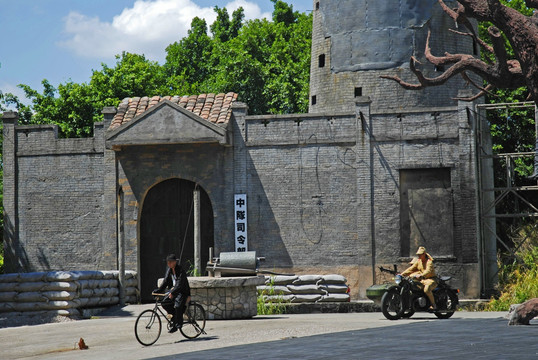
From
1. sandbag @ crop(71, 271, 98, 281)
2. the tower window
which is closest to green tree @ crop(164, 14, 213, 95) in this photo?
the tower window

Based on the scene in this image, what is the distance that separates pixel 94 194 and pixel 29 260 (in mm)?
3061

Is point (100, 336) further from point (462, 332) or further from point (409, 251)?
point (409, 251)

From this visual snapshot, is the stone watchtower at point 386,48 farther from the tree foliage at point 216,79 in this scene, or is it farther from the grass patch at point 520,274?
the tree foliage at point 216,79

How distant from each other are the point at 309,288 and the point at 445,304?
227 inches

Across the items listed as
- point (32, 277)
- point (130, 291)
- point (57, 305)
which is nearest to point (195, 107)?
point (130, 291)

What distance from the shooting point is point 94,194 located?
3006 centimetres

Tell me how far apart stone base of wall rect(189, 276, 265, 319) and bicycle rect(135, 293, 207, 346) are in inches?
99.6

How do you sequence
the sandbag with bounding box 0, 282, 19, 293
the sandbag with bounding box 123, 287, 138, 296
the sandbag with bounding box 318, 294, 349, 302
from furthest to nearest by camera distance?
the sandbag with bounding box 123, 287, 138, 296 → the sandbag with bounding box 318, 294, 349, 302 → the sandbag with bounding box 0, 282, 19, 293

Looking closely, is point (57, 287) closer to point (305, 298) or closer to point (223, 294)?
point (223, 294)

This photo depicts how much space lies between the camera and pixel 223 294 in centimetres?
2097

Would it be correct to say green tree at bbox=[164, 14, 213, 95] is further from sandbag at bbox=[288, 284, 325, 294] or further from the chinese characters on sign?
sandbag at bbox=[288, 284, 325, 294]

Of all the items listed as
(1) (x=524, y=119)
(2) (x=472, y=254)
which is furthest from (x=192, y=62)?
(2) (x=472, y=254)

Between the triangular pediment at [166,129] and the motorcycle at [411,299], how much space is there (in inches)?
370

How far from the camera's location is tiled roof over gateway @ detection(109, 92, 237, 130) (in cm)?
2919
